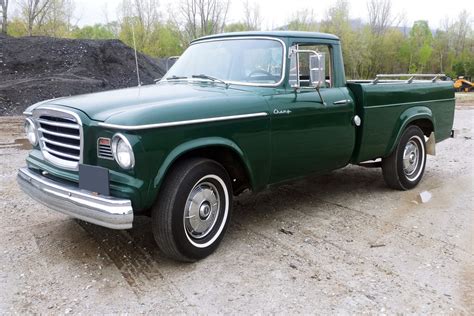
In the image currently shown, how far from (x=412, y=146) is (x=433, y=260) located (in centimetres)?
258

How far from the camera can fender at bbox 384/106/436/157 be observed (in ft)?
18.7

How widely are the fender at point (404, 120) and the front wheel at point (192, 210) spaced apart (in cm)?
264

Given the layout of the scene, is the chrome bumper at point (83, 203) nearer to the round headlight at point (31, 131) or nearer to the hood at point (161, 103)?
the round headlight at point (31, 131)

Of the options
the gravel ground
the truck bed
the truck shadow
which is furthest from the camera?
the truck bed

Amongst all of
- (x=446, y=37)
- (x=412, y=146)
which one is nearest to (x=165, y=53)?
(x=446, y=37)

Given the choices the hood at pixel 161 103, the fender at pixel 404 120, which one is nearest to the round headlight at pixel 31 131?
the hood at pixel 161 103

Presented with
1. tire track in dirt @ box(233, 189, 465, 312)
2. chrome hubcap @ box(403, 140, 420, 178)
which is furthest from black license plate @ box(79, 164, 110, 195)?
chrome hubcap @ box(403, 140, 420, 178)

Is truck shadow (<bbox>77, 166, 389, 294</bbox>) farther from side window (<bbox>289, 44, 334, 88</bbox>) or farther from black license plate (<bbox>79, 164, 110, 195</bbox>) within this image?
side window (<bbox>289, 44, 334, 88</bbox>)

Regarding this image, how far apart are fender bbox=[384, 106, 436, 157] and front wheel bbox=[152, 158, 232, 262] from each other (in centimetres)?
264

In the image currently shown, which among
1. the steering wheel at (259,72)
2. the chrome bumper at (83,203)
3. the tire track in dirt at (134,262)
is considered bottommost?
the tire track in dirt at (134,262)

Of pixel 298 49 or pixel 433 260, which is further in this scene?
pixel 298 49

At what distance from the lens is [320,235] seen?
4.43 m

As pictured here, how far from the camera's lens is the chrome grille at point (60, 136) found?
11.6 feet

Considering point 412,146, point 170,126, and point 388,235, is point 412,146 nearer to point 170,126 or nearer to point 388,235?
point 388,235
